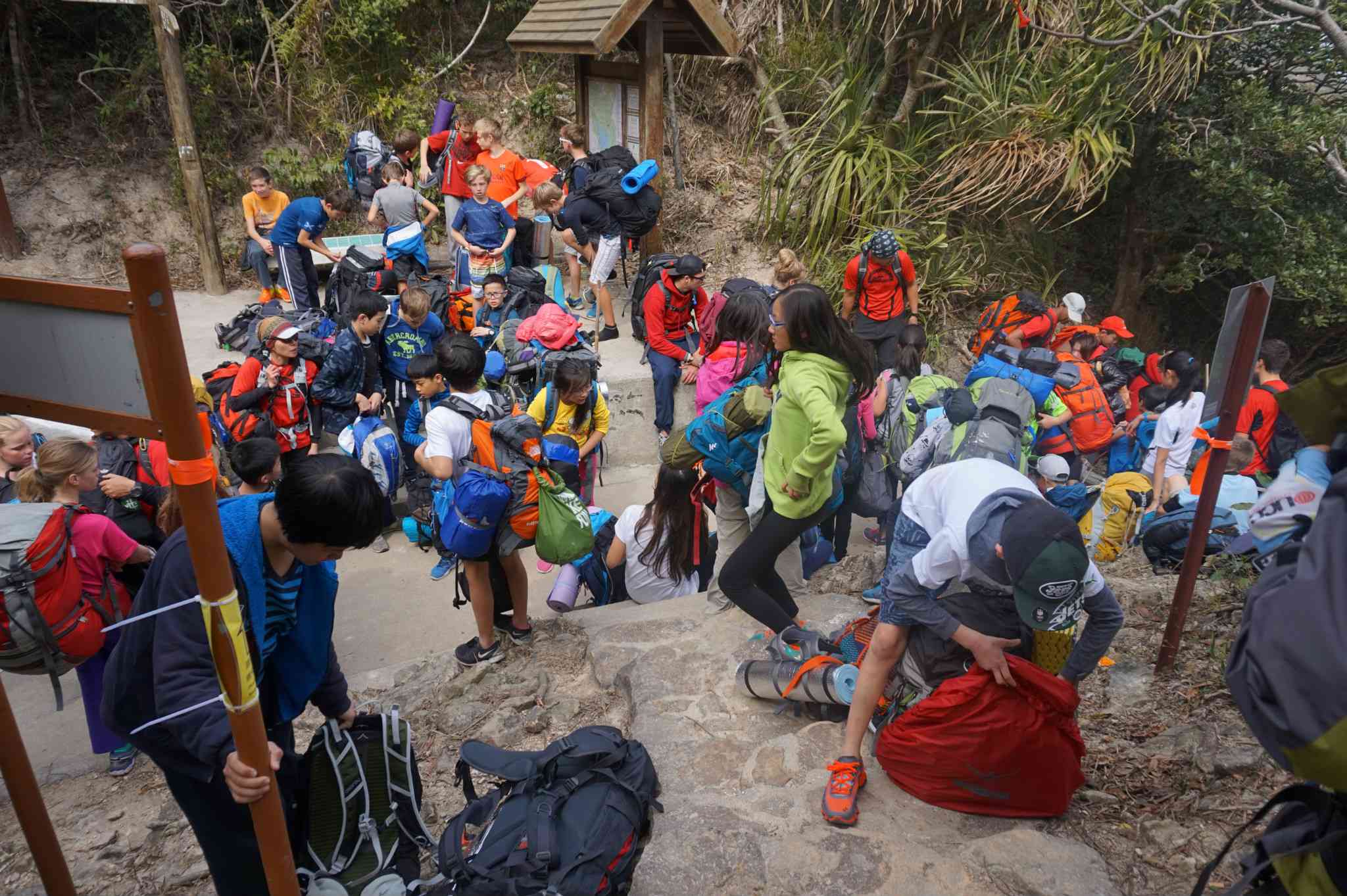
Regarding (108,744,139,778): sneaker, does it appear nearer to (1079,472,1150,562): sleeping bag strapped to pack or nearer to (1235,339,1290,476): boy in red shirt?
(1079,472,1150,562): sleeping bag strapped to pack

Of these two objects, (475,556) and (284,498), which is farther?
(475,556)

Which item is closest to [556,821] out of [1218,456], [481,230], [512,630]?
[512,630]

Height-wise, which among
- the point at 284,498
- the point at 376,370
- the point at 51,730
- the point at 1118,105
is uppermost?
the point at 1118,105

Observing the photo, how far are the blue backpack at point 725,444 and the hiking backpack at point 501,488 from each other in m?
0.75

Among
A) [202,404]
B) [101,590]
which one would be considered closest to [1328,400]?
[101,590]

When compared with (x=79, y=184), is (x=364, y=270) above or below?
below

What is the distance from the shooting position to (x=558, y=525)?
3848 millimetres

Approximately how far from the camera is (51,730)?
13.8 ft

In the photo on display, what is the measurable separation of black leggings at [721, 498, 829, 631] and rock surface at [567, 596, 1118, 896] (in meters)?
0.27

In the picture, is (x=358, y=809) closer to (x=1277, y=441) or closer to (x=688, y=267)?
(x=688, y=267)

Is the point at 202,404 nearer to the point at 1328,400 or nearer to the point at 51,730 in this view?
the point at 51,730

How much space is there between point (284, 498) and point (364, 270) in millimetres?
5344

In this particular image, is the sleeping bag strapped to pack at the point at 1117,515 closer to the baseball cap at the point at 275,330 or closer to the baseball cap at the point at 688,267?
the baseball cap at the point at 688,267

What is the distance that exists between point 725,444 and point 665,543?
79cm
